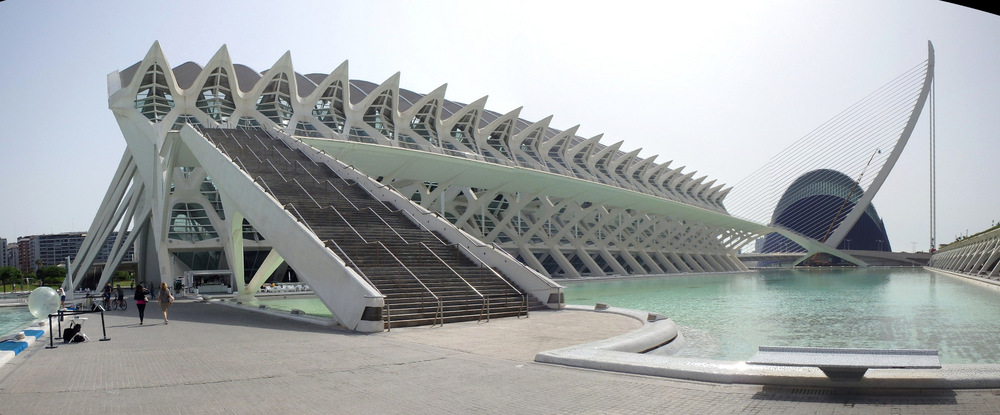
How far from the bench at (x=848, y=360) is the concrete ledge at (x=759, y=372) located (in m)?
0.14

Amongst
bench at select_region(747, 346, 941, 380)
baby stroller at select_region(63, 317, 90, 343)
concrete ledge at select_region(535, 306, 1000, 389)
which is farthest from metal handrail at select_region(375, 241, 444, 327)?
bench at select_region(747, 346, 941, 380)

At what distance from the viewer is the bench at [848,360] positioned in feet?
17.7

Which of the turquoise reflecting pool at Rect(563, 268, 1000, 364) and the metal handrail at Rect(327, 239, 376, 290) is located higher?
the metal handrail at Rect(327, 239, 376, 290)

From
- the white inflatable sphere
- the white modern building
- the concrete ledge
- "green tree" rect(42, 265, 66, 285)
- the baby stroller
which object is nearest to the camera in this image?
the concrete ledge

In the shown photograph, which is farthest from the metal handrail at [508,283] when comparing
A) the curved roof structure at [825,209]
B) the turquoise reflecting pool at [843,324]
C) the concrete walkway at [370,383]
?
the curved roof structure at [825,209]

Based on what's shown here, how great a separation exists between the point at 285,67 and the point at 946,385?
3896 cm

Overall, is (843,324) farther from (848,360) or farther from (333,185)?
(333,185)

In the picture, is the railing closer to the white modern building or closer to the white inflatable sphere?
the white modern building

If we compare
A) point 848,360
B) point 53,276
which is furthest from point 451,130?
point 53,276

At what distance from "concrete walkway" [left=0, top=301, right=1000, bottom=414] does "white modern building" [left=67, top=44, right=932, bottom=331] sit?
2585 mm

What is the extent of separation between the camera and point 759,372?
6195 mm

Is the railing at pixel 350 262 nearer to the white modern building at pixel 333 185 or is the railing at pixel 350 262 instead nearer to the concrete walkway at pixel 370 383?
the white modern building at pixel 333 185

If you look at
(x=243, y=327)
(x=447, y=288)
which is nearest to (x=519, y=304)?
(x=447, y=288)

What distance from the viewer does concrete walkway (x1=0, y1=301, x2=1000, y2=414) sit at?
5.46 metres
